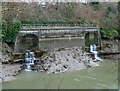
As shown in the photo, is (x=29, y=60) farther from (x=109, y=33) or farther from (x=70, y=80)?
(x=109, y=33)

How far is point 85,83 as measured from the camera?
1538 centimetres

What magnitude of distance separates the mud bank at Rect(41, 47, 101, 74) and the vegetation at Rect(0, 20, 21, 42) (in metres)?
4.77

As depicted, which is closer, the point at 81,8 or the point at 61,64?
the point at 61,64

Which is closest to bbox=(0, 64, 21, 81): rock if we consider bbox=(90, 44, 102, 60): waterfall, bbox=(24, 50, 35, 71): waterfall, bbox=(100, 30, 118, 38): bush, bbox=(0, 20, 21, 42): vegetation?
bbox=(24, 50, 35, 71): waterfall

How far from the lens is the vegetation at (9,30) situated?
2234 centimetres

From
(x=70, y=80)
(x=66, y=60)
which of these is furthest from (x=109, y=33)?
(x=70, y=80)

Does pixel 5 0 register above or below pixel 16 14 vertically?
above

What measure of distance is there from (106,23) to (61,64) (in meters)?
14.0

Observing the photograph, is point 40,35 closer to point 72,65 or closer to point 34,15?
point 72,65

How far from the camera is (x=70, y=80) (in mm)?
15875

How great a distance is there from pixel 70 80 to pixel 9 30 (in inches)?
426

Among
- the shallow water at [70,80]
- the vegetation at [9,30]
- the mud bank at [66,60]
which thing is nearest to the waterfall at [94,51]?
the mud bank at [66,60]

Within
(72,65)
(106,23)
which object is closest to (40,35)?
(72,65)

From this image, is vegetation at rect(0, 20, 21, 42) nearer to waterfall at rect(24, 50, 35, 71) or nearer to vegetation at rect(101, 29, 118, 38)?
waterfall at rect(24, 50, 35, 71)
